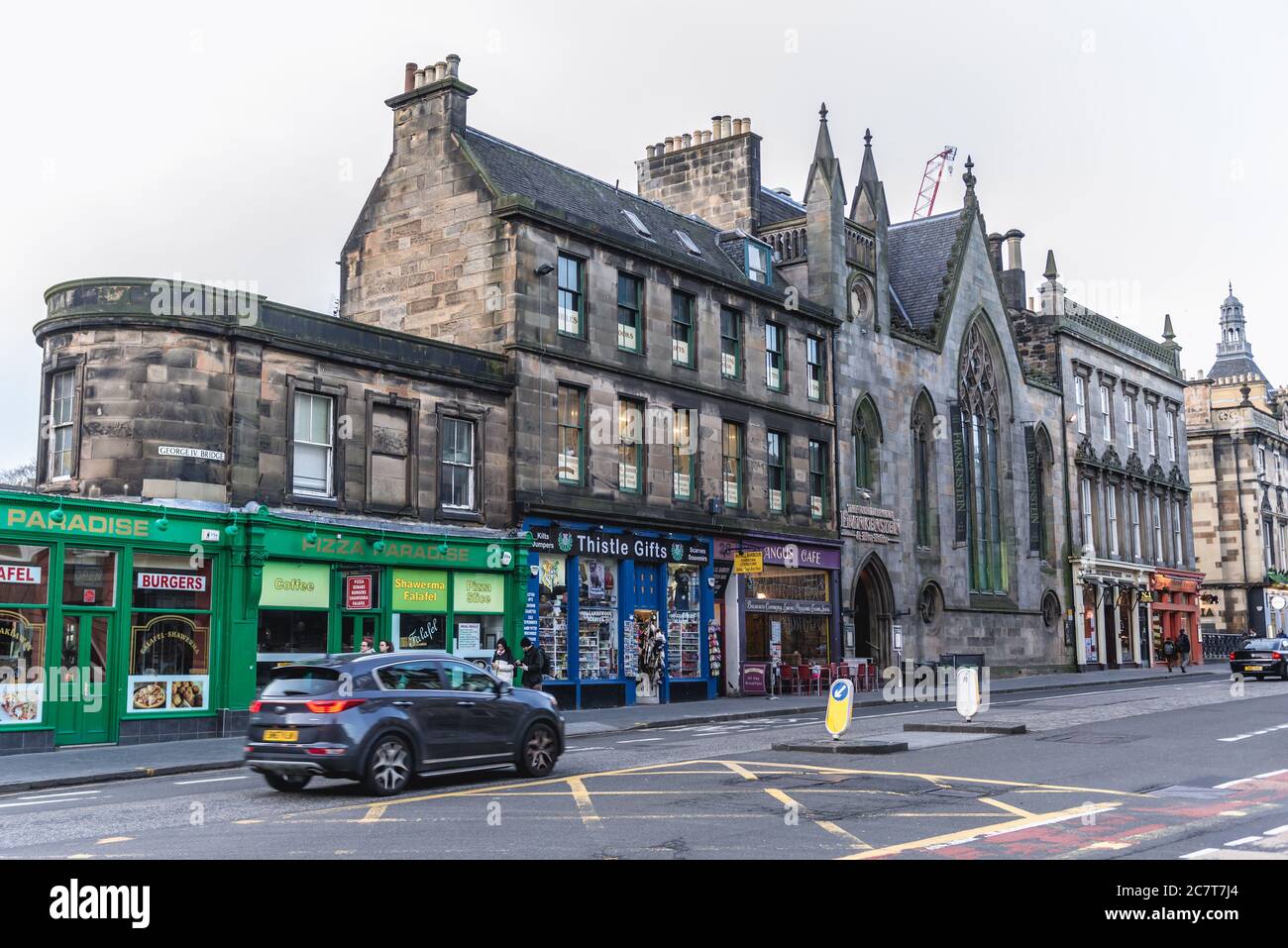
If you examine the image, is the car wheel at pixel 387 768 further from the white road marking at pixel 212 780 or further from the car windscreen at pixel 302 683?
the white road marking at pixel 212 780

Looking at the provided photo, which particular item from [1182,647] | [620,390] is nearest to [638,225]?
[620,390]

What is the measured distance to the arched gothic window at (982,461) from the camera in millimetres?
46188

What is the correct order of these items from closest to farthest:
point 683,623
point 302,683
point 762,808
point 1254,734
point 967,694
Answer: point 762,808 < point 302,683 < point 1254,734 < point 967,694 < point 683,623

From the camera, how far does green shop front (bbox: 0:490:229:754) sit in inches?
811

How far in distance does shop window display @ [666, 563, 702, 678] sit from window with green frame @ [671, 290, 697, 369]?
17.7 feet

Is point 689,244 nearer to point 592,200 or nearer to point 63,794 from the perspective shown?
point 592,200

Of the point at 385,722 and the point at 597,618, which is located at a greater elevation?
the point at 597,618

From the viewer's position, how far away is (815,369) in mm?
38562

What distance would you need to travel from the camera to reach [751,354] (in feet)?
117

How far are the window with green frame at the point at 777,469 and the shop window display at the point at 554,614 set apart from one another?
8.67 metres

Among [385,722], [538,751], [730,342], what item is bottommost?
[538,751]

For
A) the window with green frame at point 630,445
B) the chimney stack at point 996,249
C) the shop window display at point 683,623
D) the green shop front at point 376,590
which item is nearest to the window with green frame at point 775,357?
the window with green frame at point 630,445

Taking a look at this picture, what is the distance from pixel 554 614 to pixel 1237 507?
59727mm
